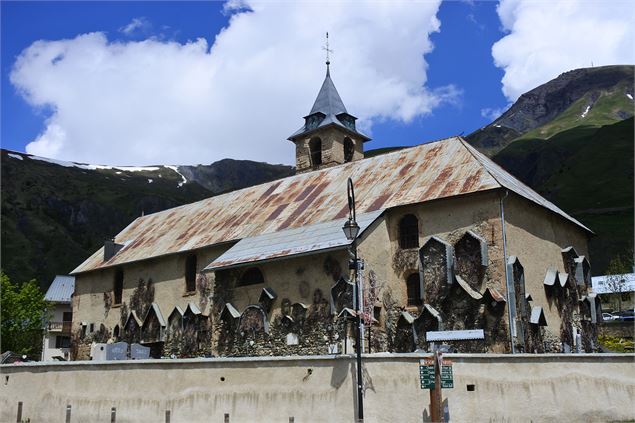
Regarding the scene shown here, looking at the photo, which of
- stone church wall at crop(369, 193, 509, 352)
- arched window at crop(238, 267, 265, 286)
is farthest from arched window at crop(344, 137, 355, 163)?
stone church wall at crop(369, 193, 509, 352)

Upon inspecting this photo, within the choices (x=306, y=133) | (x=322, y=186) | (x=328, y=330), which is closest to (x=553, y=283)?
(x=328, y=330)

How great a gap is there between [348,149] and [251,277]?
17235 mm

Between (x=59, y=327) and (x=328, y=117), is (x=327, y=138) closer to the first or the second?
(x=328, y=117)

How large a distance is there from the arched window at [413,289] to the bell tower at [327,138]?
16.9 metres

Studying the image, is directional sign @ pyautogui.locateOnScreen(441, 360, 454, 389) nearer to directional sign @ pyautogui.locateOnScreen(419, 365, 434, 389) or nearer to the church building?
directional sign @ pyautogui.locateOnScreen(419, 365, 434, 389)

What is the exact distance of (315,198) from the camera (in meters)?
31.4

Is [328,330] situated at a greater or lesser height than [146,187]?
lesser

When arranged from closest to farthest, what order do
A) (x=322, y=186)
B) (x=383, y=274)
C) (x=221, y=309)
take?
(x=383, y=274) < (x=221, y=309) < (x=322, y=186)

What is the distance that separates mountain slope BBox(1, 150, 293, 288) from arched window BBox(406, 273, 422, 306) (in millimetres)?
62200

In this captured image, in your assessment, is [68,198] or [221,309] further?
[68,198]

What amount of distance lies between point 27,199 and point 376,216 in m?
102

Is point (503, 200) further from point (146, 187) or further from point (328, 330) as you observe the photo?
point (146, 187)

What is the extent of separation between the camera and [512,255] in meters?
23.8

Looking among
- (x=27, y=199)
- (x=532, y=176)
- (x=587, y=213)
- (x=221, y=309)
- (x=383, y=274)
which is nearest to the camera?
(x=383, y=274)
